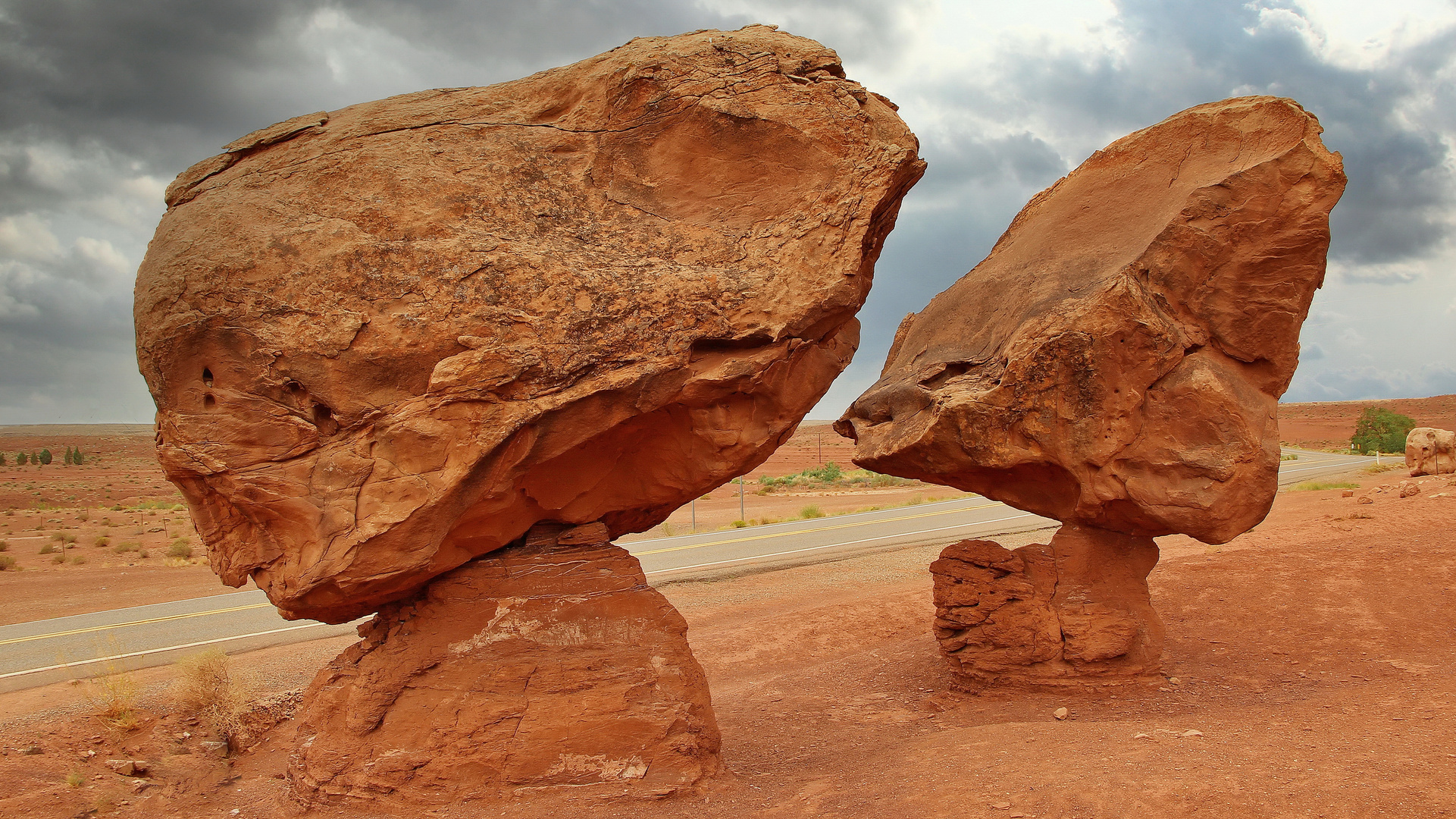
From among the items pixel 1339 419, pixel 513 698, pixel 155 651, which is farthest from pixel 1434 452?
pixel 1339 419

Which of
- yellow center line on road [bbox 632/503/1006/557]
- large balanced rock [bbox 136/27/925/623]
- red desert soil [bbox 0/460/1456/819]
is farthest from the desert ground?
yellow center line on road [bbox 632/503/1006/557]

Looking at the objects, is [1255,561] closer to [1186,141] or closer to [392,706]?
[1186,141]

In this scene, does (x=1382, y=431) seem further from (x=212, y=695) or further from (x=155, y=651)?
(x=212, y=695)

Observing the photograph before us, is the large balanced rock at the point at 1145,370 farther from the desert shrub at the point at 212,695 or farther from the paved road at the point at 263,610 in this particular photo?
the paved road at the point at 263,610

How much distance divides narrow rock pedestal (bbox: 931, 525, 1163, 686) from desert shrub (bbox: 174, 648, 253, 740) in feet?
24.2

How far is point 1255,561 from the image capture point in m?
13.4

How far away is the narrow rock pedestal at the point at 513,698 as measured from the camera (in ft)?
20.2

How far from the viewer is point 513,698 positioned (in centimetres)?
624

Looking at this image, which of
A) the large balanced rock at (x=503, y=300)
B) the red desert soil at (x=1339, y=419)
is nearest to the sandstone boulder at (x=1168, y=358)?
the large balanced rock at (x=503, y=300)

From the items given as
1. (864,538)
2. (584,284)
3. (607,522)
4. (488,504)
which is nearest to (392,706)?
(488,504)

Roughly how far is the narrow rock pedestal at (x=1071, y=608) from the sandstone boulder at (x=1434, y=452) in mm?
17767

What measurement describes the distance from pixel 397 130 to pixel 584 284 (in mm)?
1997

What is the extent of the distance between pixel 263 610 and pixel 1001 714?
42.0ft

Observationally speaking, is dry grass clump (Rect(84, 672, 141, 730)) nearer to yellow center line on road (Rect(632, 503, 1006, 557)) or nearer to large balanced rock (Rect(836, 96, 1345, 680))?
large balanced rock (Rect(836, 96, 1345, 680))
